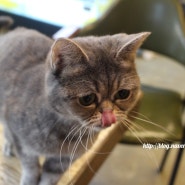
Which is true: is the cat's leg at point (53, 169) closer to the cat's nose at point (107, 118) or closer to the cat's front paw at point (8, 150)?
the cat's front paw at point (8, 150)

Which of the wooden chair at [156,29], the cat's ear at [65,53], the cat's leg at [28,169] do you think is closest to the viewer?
the cat's ear at [65,53]

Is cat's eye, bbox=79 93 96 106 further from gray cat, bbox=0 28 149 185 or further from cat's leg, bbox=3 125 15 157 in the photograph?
cat's leg, bbox=3 125 15 157

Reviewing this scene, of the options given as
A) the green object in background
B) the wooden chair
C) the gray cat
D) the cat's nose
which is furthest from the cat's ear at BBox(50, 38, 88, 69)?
the green object in background

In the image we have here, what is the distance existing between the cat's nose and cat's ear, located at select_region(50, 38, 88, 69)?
106 mm

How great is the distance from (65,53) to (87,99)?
0.31 ft

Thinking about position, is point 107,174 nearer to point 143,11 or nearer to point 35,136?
point 143,11

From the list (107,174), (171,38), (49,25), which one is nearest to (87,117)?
(171,38)

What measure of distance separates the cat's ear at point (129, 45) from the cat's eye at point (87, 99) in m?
0.09

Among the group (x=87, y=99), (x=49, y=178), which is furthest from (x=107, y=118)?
(x=49, y=178)

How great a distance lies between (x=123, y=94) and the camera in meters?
0.65

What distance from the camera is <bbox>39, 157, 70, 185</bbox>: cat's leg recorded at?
0.76 meters

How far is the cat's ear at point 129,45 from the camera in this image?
63 cm

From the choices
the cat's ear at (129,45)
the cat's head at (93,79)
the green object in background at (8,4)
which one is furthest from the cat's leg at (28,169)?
the green object in background at (8,4)

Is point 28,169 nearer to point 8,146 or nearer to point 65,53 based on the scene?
point 8,146
